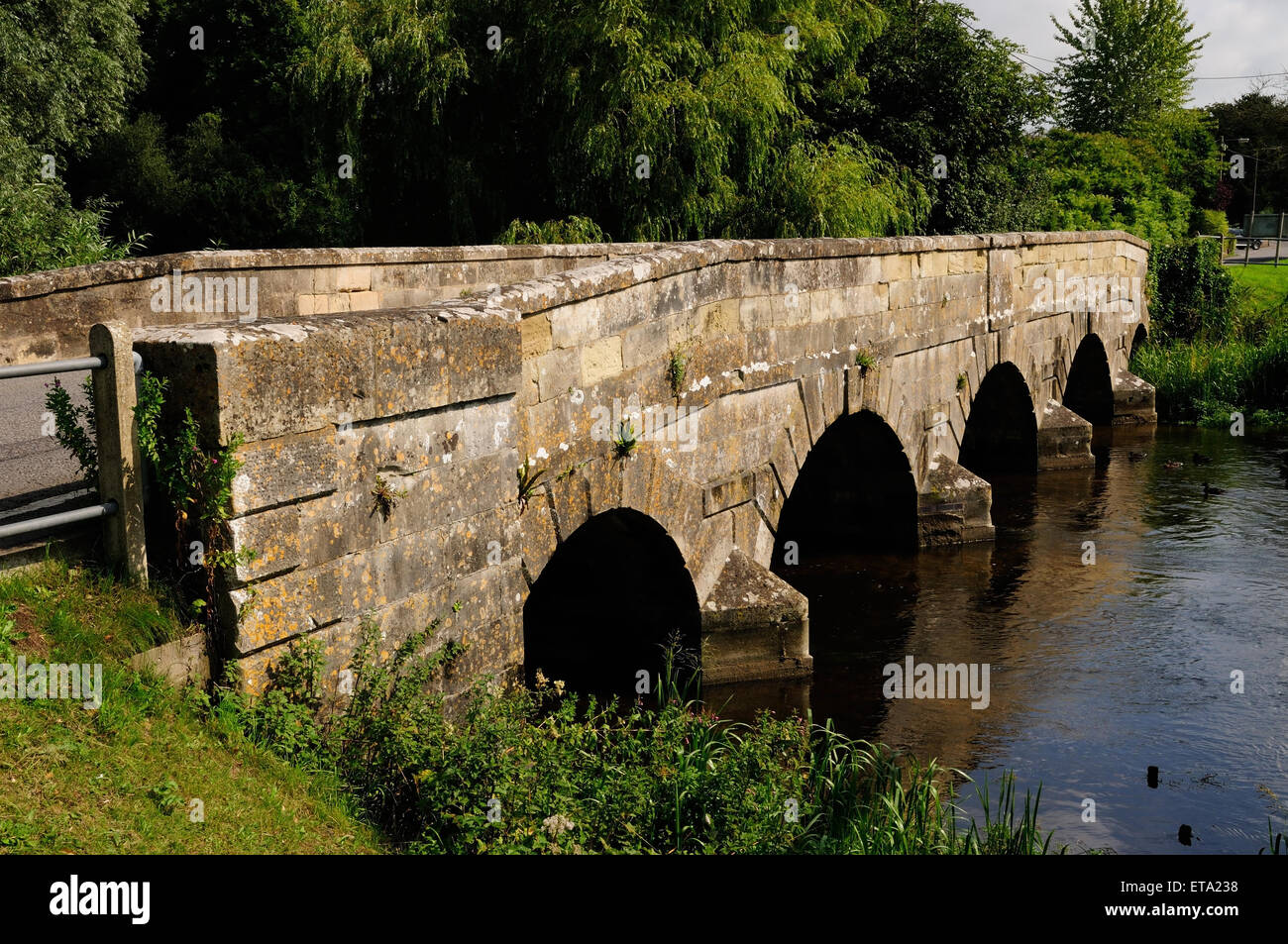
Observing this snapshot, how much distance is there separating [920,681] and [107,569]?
5.95 m

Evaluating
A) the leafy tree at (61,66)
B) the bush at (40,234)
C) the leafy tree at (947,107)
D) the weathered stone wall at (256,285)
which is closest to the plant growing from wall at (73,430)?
the weathered stone wall at (256,285)

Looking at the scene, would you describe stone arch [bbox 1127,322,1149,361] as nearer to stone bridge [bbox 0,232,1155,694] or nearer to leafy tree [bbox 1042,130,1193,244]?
stone bridge [bbox 0,232,1155,694]

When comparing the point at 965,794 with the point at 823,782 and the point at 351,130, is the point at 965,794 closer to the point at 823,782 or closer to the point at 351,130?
the point at 823,782

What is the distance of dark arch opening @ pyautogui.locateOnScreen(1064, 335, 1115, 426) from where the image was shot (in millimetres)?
20750

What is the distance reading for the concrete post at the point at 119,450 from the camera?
13.3 feet

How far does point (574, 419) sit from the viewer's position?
6.43m

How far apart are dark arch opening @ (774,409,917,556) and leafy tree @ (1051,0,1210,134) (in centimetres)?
3824

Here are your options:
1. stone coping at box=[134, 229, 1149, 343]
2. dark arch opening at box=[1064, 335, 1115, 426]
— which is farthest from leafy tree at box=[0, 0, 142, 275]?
dark arch opening at box=[1064, 335, 1115, 426]

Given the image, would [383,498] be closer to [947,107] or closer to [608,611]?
[608,611]

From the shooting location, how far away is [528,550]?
6.05 metres
